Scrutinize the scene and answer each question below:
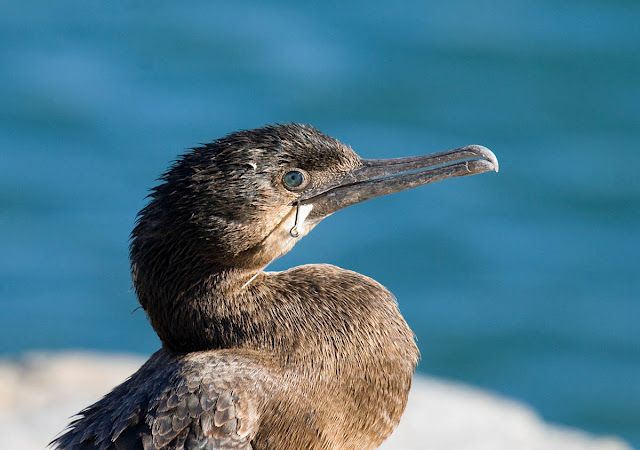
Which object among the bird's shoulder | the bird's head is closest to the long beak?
the bird's head

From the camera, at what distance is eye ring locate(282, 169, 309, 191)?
4809mm

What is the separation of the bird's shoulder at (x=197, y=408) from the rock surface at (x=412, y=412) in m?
2.75

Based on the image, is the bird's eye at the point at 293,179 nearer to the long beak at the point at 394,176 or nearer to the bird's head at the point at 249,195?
the bird's head at the point at 249,195

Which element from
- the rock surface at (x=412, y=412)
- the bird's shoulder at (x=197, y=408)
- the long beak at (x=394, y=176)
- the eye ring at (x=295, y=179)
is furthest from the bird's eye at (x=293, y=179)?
the rock surface at (x=412, y=412)

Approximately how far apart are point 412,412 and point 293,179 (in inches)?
128

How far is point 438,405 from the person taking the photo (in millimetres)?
7715

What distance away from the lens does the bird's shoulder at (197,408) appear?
4.60 metres

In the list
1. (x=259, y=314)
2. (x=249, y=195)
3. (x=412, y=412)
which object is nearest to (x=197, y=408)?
(x=259, y=314)

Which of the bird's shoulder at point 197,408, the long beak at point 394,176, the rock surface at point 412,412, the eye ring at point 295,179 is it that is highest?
the eye ring at point 295,179

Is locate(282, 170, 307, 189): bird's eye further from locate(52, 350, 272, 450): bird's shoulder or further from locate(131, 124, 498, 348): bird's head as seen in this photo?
locate(52, 350, 272, 450): bird's shoulder

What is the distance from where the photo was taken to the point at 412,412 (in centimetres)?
759

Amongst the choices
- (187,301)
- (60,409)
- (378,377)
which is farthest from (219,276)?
(60,409)

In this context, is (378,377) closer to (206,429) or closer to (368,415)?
(368,415)

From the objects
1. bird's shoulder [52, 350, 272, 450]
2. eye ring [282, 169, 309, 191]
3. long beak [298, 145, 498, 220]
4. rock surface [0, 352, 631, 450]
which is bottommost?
rock surface [0, 352, 631, 450]
